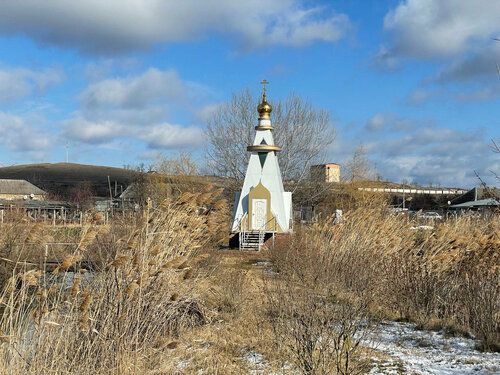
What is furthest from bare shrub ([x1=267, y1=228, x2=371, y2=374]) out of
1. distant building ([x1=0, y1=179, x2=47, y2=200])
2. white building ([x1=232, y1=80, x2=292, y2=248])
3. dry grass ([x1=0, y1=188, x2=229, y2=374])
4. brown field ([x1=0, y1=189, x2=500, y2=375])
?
distant building ([x1=0, y1=179, x2=47, y2=200])

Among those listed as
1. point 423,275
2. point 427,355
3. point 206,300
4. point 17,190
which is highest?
point 17,190

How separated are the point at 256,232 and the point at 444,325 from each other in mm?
13622

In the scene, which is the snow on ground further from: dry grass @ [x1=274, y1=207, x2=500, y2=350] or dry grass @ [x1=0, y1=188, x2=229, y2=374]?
dry grass @ [x1=0, y1=188, x2=229, y2=374]

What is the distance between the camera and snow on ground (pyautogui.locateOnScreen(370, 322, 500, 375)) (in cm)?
509

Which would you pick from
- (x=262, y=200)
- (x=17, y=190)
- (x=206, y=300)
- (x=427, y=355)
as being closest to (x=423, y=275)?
(x=427, y=355)

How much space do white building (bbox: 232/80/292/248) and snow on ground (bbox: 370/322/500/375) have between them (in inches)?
534

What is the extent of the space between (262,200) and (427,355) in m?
15.0

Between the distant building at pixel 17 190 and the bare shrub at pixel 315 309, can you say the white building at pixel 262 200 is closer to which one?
the bare shrub at pixel 315 309

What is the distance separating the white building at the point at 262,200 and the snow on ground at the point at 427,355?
13.6 m

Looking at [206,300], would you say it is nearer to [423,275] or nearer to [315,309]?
[315,309]

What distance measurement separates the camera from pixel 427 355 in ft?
18.5

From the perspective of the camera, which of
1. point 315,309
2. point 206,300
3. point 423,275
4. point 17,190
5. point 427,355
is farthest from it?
point 17,190

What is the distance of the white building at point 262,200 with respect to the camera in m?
20.5

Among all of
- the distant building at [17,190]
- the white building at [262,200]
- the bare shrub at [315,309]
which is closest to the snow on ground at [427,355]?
the bare shrub at [315,309]
